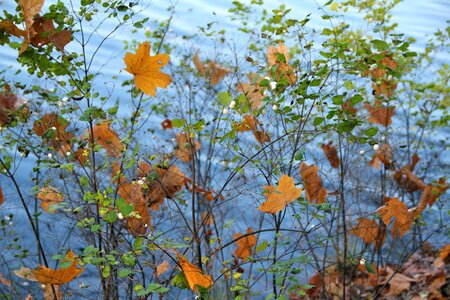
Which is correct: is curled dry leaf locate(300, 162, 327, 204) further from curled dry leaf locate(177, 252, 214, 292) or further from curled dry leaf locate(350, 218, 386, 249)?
curled dry leaf locate(177, 252, 214, 292)

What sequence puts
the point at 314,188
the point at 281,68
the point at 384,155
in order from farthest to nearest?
the point at 384,155
the point at 314,188
the point at 281,68

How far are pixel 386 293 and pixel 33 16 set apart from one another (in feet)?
7.41

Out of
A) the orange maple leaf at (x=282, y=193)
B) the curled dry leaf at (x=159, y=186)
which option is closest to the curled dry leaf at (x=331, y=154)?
the curled dry leaf at (x=159, y=186)

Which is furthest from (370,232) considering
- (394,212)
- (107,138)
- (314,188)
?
(107,138)

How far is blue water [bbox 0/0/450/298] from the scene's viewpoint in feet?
11.7

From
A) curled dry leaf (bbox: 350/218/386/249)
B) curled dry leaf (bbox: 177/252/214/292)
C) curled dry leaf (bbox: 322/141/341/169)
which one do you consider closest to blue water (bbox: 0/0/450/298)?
curled dry leaf (bbox: 322/141/341/169)

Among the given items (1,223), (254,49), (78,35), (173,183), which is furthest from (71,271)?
(78,35)

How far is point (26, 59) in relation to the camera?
67.8 inches

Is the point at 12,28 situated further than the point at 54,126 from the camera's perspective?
No

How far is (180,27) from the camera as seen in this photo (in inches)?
220

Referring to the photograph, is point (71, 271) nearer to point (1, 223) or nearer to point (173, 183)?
point (173, 183)

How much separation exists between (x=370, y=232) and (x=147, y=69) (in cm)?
132

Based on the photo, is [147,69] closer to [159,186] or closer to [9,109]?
[159,186]

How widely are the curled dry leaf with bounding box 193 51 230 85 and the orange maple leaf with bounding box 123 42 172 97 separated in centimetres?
118
